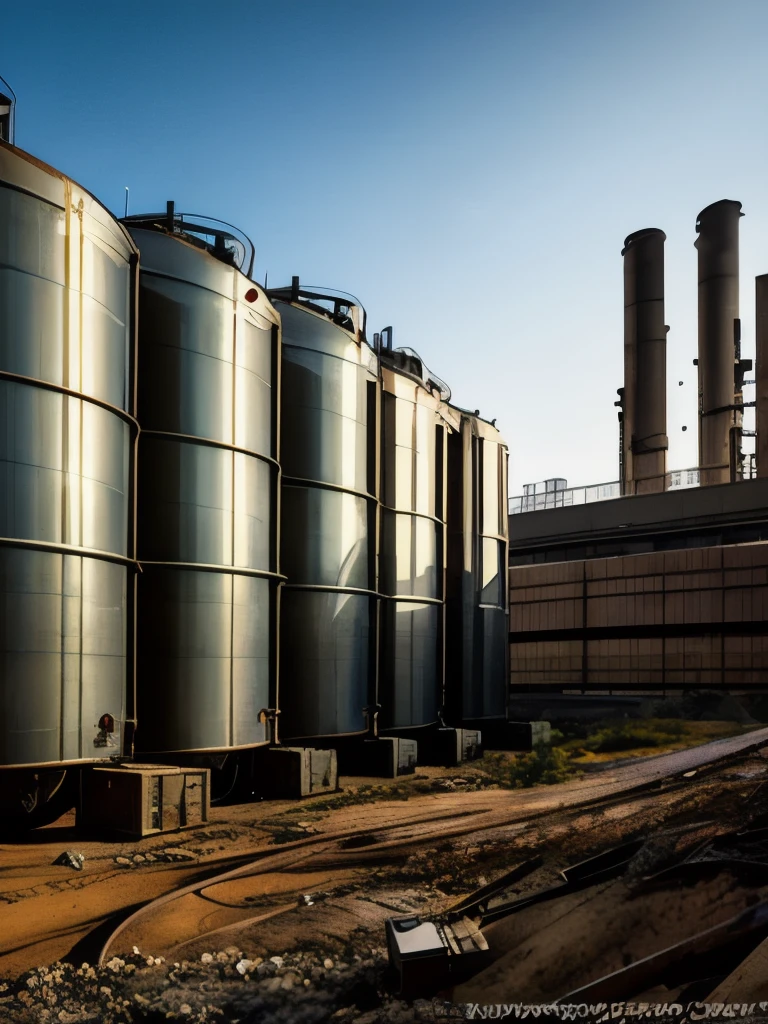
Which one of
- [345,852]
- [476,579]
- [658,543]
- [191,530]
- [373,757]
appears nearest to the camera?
[345,852]

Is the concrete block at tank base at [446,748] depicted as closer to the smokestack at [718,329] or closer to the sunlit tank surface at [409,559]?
the sunlit tank surface at [409,559]

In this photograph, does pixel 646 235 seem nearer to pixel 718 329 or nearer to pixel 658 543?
pixel 718 329

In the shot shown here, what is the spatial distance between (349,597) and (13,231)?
9921 millimetres

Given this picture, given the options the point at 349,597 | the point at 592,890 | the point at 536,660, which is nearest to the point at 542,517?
the point at 536,660

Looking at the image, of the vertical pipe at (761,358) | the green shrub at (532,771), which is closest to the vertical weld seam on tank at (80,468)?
the green shrub at (532,771)

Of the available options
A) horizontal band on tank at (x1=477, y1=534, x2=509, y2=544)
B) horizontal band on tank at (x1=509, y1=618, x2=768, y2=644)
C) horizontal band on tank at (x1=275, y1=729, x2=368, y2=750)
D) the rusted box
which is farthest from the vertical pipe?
the rusted box

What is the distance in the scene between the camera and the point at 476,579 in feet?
86.3

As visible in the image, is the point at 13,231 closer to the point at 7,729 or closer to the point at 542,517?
the point at 7,729

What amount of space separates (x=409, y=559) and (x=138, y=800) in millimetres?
10842

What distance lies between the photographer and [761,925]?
26.5 feet

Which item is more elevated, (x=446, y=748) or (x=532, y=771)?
(x=532, y=771)

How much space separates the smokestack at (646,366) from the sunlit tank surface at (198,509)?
27.3 m

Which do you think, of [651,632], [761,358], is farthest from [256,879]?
[761,358]

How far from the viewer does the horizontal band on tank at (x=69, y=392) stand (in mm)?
13156
